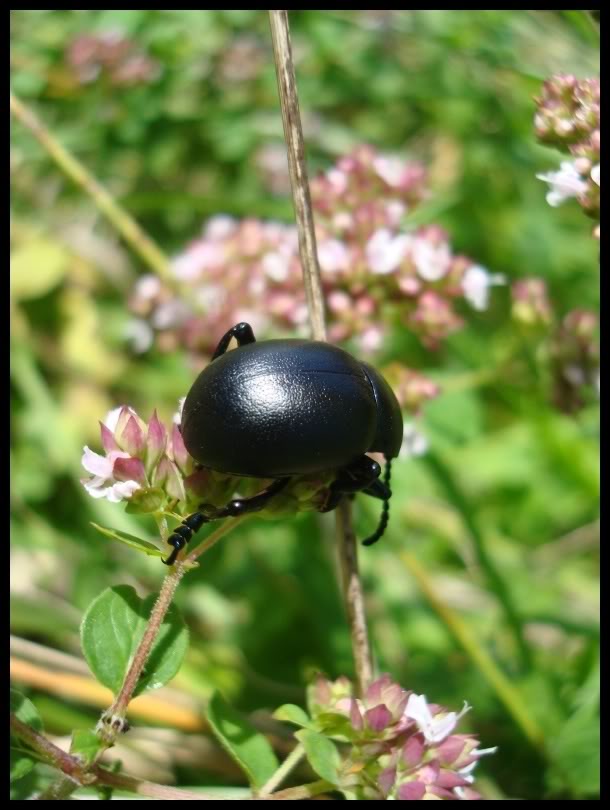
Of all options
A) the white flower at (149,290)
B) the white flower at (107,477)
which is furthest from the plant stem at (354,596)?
the white flower at (149,290)

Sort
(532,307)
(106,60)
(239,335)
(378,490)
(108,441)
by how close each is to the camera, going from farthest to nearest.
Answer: (106,60) → (532,307) → (239,335) → (378,490) → (108,441)

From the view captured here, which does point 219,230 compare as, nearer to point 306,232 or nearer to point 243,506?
point 306,232

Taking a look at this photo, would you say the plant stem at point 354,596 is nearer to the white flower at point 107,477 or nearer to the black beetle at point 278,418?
the black beetle at point 278,418

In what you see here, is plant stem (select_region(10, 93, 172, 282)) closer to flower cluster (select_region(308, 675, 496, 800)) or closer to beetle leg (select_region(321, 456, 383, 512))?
beetle leg (select_region(321, 456, 383, 512))

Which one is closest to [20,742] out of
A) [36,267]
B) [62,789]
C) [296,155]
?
[62,789]
